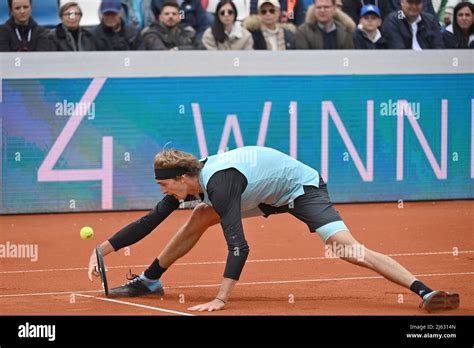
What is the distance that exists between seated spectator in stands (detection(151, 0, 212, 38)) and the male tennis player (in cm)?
795

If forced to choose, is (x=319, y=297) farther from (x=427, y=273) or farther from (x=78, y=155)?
(x=78, y=155)

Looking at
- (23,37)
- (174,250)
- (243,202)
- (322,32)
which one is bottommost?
(174,250)

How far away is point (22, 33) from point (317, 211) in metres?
A: 8.30

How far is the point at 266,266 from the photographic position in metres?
11.9

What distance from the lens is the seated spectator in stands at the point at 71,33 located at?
16.2 meters

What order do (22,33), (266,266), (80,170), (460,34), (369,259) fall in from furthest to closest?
(460,34) → (80,170) → (22,33) → (266,266) → (369,259)

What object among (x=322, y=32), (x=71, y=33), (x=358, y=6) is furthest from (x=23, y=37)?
(x=358, y=6)

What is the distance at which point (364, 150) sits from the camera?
1730 centimetres

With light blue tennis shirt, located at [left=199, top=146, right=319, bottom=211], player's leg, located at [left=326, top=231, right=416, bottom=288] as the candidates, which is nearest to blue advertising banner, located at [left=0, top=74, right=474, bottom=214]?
light blue tennis shirt, located at [left=199, top=146, right=319, bottom=211]

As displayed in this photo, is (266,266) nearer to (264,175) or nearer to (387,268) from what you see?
(264,175)

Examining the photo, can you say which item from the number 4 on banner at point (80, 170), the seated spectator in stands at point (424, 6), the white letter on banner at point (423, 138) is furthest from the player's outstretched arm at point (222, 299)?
the seated spectator in stands at point (424, 6)

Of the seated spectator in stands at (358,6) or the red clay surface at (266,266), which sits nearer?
the red clay surface at (266,266)

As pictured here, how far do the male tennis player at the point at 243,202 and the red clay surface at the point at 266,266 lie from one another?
0.35m

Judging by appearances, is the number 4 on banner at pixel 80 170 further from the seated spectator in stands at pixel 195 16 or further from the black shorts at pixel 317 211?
the black shorts at pixel 317 211
